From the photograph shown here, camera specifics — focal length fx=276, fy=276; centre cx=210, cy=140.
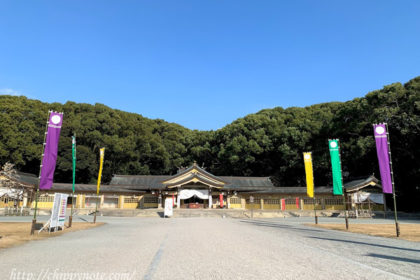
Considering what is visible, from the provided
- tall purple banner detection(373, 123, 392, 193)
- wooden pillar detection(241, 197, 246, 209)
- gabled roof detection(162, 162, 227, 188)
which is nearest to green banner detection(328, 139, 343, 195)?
tall purple banner detection(373, 123, 392, 193)

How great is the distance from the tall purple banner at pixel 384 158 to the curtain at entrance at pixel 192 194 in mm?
22617

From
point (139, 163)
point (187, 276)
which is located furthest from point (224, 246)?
point (139, 163)

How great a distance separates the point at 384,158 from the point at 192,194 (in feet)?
76.2

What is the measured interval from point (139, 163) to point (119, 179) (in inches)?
260

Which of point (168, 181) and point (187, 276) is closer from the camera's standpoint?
point (187, 276)

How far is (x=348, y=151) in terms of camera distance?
31.4m

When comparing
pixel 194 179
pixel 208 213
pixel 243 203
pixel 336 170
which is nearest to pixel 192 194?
pixel 194 179

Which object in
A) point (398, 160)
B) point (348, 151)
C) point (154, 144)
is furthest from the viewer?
point (154, 144)

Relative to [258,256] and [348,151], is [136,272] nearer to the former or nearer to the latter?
[258,256]

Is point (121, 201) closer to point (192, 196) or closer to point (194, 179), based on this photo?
point (192, 196)

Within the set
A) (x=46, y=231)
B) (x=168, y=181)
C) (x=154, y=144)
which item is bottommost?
(x=46, y=231)

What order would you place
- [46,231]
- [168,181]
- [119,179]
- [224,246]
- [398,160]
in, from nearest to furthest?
[224,246] → [46,231] → [398,160] → [168,181] → [119,179]

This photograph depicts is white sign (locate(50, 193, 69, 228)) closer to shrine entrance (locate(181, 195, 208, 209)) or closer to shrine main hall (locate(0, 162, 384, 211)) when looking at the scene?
shrine main hall (locate(0, 162, 384, 211))

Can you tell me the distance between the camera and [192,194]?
106 feet
